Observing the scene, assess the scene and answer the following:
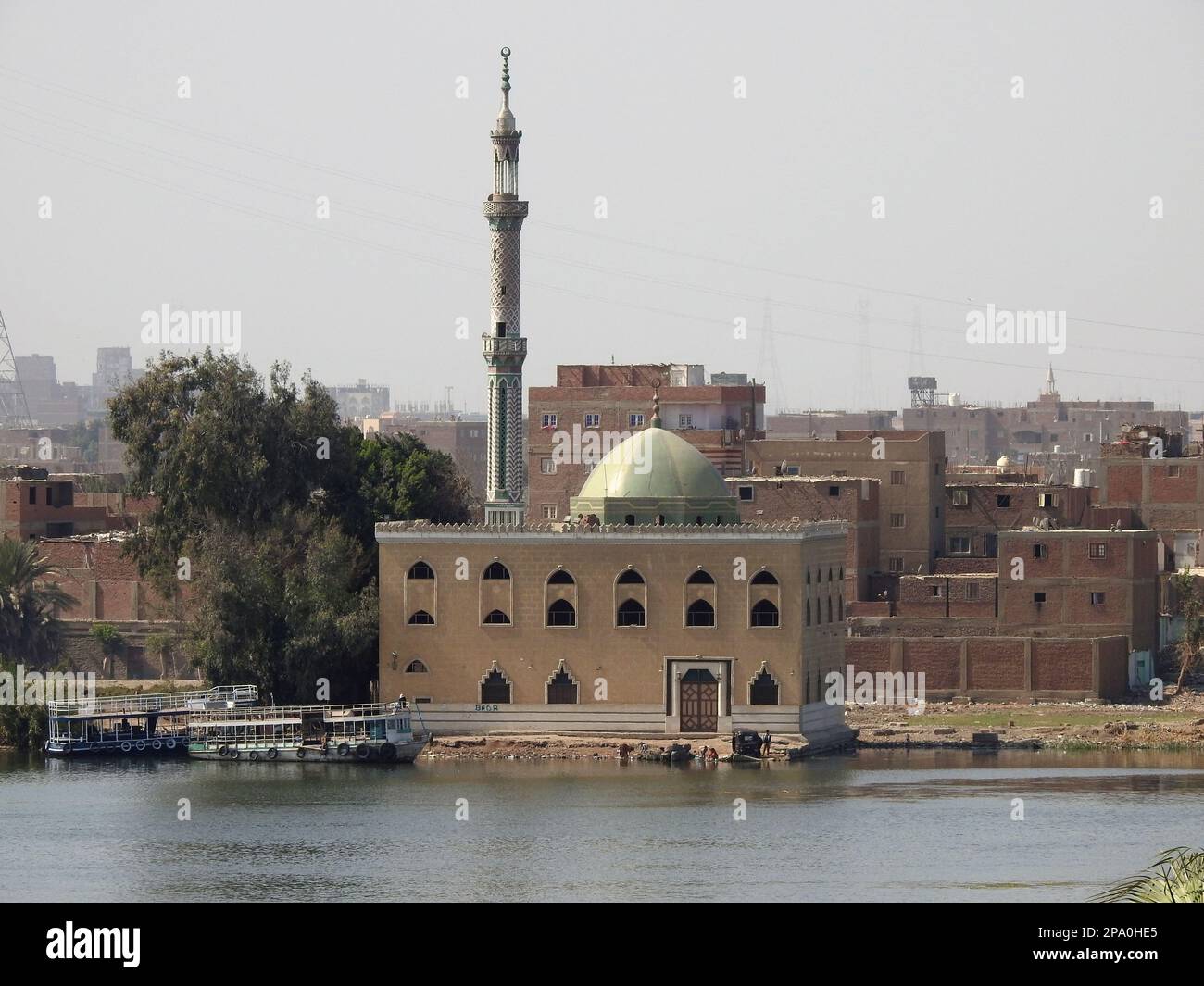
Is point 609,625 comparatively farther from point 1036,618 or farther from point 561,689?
point 1036,618

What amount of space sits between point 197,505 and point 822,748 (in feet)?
62.0

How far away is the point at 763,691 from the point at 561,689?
4.96m

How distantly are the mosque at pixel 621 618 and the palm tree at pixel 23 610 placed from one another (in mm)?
13089

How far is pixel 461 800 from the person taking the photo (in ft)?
188

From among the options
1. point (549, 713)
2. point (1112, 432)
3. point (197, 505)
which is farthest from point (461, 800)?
point (1112, 432)

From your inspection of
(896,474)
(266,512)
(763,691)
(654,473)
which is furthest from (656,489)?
(896,474)

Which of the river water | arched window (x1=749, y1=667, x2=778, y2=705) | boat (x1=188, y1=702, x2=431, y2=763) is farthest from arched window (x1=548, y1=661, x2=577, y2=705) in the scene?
arched window (x1=749, y1=667, x2=778, y2=705)

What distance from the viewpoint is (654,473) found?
66812 mm

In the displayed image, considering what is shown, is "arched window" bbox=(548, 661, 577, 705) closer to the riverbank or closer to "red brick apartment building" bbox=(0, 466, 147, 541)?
the riverbank

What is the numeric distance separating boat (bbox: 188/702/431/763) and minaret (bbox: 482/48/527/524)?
10589 mm

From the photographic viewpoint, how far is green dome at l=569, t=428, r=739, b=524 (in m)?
66.3

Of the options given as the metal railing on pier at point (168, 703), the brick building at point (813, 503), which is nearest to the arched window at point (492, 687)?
the metal railing on pier at point (168, 703)
